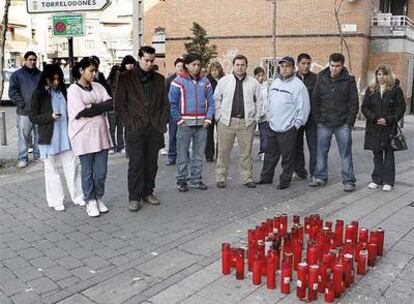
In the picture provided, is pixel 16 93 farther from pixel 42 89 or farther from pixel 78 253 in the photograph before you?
pixel 78 253

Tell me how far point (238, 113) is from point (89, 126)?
223cm

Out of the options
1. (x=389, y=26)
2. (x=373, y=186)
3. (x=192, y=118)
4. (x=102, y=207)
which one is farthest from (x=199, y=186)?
(x=389, y=26)

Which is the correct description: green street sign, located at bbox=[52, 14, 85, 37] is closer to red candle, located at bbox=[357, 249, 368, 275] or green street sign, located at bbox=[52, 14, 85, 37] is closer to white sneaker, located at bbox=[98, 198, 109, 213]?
white sneaker, located at bbox=[98, 198, 109, 213]

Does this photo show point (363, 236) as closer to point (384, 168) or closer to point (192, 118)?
point (384, 168)

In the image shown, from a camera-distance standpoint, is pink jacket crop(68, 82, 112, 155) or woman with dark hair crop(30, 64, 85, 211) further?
woman with dark hair crop(30, 64, 85, 211)

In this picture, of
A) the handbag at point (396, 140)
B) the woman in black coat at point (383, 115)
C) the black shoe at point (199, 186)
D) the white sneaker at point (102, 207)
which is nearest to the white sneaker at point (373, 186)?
→ the woman in black coat at point (383, 115)

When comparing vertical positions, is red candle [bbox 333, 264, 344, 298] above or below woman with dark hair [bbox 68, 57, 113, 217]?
below

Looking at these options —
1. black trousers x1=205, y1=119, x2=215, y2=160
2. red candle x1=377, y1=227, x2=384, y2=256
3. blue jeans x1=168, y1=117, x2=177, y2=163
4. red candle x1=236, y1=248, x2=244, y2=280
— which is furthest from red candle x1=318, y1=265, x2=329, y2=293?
black trousers x1=205, y1=119, x2=215, y2=160

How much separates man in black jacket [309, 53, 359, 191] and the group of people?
14mm

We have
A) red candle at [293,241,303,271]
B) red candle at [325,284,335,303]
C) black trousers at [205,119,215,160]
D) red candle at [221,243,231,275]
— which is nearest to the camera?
red candle at [325,284,335,303]

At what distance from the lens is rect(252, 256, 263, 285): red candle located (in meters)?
3.89

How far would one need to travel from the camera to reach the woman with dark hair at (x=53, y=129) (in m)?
5.79

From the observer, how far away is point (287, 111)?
23.0 feet

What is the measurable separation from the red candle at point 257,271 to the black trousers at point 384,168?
377cm
